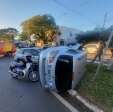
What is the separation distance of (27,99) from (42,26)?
54098 mm

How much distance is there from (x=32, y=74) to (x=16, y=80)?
33.5 inches

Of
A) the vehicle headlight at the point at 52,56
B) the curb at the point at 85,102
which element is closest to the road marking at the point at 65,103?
the curb at the point at 85,102

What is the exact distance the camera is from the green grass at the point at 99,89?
305 inches

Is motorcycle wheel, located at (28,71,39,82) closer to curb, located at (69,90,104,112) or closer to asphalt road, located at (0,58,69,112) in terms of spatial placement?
asphalt road, located at (0,58,69,112)

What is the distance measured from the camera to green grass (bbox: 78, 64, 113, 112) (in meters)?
7.74

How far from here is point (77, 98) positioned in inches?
338

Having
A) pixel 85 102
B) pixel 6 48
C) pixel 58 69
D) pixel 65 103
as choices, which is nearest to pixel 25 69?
pixel 58 69

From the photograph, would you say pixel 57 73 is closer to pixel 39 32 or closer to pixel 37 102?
pixel 37 102

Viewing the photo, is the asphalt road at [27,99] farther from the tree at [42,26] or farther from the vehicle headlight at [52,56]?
the tree at [42,26]

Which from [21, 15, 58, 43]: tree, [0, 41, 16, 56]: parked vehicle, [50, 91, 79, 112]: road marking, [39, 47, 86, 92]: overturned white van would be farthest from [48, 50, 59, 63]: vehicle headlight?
[21, 15, 58, 43]: tree

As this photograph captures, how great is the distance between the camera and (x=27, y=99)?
879 centimetres

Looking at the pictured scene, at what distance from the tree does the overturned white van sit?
168ft

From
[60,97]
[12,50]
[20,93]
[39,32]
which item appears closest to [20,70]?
[20,93]

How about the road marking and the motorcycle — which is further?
the motorcycle
